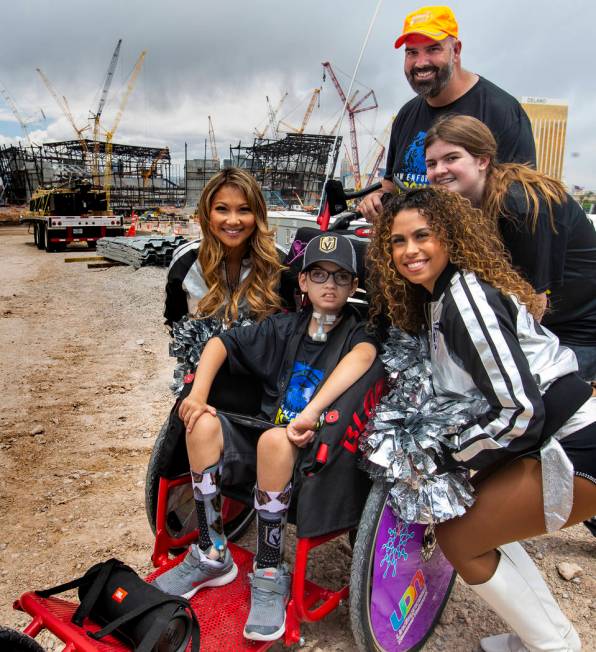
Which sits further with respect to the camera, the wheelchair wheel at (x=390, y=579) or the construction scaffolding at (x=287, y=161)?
the construction scaffolding at (x=287, y=161)

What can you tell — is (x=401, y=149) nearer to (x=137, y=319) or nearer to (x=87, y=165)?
(x=137, y=319)

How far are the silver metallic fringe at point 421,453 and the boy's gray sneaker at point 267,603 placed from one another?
529 mm

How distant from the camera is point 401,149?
267 cm

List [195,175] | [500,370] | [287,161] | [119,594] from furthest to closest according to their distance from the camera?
[287,161] → [195,175] → [119,594] → [500,370]

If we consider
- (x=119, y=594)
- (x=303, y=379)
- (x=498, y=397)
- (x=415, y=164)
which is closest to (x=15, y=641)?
(x=119, y=594)

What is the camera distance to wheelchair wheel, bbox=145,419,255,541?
230 cm

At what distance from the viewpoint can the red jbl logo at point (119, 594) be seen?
1669 mm

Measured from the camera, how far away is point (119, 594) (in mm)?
1677

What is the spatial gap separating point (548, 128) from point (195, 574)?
4.96 meters

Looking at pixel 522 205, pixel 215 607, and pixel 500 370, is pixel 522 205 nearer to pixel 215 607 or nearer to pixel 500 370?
pixel 500 370

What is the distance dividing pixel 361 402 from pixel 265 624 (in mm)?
829

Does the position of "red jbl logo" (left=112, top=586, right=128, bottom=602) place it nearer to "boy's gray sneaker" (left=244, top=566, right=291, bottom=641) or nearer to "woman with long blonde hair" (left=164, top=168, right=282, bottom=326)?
"boy's gray sneaker" (left=244, top=566, right=291, bottom=641)

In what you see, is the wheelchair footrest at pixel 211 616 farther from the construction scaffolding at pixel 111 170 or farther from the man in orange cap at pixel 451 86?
the construction scaffolding at pixel 111 170

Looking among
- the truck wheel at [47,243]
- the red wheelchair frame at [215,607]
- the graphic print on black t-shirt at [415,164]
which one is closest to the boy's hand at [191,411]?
the red wheelchair frame at [215,607]
